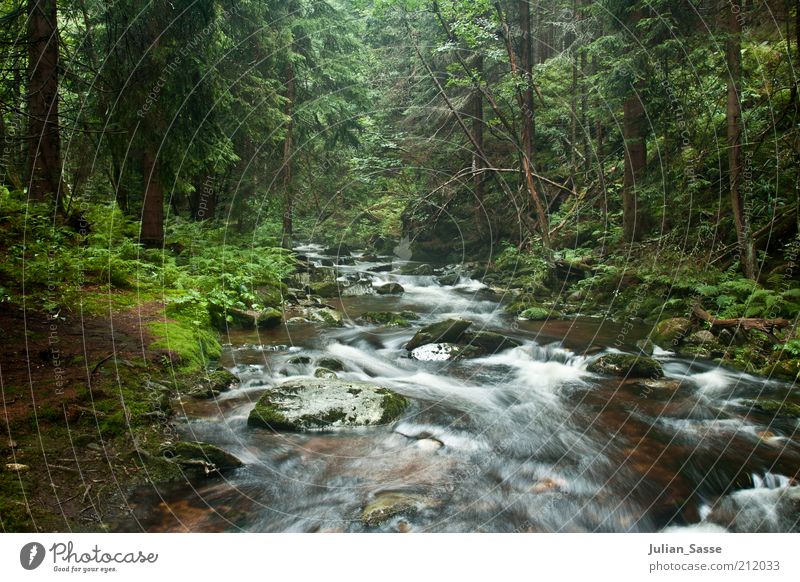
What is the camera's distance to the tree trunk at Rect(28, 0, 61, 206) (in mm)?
7480

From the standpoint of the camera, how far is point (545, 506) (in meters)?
4.89

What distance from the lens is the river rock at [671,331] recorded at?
948 cm

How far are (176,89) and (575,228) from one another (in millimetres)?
12760

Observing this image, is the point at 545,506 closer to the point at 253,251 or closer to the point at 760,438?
the point at 760,438

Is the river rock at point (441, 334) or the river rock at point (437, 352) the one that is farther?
the river rock at point (441, 334)

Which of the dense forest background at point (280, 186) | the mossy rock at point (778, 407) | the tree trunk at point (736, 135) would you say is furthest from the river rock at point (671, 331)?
the mossy rock at point (778, 407)

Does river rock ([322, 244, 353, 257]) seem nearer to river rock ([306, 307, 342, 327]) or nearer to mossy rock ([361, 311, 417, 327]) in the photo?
river rock ([306, 307, 342, 327])

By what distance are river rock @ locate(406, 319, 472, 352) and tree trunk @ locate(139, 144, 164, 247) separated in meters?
6.00

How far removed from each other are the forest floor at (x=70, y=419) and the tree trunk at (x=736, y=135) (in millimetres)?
9709

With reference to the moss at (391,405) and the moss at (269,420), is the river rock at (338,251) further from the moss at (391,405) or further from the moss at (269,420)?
the moss at (269,420)

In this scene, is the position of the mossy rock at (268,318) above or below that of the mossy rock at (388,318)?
above

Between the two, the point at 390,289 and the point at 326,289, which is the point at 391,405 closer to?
the point at 326,289

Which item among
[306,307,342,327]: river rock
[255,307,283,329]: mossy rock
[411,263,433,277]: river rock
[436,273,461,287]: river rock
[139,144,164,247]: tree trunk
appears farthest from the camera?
[411,263,433,277]: river rock

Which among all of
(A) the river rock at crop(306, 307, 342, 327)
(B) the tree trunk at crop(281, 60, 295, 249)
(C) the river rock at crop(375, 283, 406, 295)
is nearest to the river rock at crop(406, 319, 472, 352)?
(A) the river rock at crop(306, 307, 342, 327)
